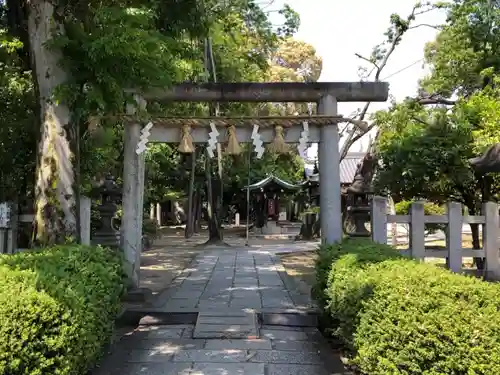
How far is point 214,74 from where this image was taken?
1806 cm

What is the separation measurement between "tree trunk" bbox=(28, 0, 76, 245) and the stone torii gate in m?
1.60

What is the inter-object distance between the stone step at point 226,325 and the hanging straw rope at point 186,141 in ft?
7.85

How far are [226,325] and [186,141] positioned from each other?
111 inches

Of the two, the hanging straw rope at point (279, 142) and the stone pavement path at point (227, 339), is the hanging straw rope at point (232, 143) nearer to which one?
the hanging straw rope at point (279, 142)

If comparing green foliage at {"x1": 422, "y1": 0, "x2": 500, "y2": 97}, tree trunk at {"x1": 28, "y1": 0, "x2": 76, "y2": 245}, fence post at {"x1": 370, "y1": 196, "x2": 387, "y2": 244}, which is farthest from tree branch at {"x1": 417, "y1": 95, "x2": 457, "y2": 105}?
tree trunk at {"x1": 28, "y1": 0, "x2": 76, "y2": 245}

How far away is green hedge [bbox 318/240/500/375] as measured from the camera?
3098 millimetres

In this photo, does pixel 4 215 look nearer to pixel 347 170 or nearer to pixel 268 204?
pixel 268 204

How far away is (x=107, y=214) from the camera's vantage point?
12.2m

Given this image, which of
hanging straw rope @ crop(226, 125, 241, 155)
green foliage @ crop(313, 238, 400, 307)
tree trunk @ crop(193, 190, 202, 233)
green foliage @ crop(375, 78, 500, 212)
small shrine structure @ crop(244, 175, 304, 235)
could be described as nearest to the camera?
green foliage @ crop(313, 238, 400, 307)

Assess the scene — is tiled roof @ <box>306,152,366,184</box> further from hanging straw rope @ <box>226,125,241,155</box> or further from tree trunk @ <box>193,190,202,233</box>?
hanging straw rope @ <box>226,125,241,155</box>

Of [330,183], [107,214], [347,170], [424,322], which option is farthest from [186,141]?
[347,170]

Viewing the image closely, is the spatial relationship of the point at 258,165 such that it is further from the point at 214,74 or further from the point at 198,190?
the point at 214,74

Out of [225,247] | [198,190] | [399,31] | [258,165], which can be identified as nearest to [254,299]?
[225,247]

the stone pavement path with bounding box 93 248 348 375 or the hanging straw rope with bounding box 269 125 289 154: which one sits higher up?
the hanging straw rope with bounding box 269 125 289 154
